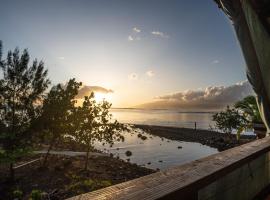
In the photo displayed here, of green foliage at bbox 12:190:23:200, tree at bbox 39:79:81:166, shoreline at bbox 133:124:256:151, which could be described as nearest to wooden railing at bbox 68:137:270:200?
green foliage at bbox 12:190:23:200

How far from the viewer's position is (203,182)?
1.54 meters

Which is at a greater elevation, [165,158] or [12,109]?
[12,109]

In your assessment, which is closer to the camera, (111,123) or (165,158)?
(111,123)

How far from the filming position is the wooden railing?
1.20m

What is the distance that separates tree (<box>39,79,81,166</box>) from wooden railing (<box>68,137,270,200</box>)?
1541cm

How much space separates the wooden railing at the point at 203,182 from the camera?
1198 millimetres

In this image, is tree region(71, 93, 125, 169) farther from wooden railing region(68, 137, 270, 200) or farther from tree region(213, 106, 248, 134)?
tree region(213, 106, 248, 134)

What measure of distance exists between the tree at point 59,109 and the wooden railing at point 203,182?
50.6 feet

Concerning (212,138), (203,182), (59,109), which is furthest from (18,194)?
(212,138)

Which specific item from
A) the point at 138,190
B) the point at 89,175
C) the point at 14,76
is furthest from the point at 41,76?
the point at 138,190

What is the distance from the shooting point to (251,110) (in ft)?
34.0

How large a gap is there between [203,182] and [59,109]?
55.3 ft

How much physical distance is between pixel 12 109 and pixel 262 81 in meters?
14.8

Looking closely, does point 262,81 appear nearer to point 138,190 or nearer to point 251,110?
point 138,190
